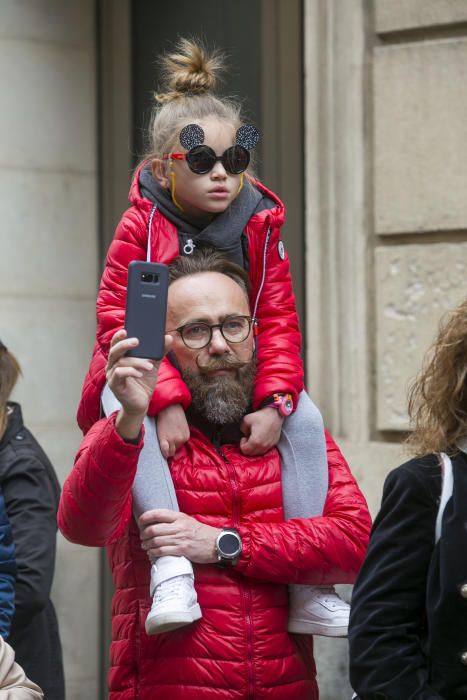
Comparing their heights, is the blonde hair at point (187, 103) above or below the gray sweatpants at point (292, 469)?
above

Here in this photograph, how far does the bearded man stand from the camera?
3.46 meters

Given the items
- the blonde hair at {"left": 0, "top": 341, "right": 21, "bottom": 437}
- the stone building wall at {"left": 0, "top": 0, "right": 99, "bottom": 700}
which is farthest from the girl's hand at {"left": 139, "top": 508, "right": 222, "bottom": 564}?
the stone building wall at {"left": 0, "top": 0, "right": 99, "bottom": 700}

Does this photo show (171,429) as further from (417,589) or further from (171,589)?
(417,589)

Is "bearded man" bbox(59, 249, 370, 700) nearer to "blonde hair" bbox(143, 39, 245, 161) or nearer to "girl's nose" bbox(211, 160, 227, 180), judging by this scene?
"girl's nose" bbox(211, 160, 227, 180)

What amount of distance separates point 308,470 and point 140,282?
2.59ft

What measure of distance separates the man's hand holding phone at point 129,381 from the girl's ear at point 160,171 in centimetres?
70

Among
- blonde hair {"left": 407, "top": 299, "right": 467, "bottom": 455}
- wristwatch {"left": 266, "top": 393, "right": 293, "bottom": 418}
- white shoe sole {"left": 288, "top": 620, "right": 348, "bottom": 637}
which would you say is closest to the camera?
blonde hair {"left": 407, "top": 299, "right": 467, "bottom": 455}

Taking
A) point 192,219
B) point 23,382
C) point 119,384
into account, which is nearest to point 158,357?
point 119,384

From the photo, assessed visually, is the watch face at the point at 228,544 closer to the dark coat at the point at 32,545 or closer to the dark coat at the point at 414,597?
the dark coat at the point at 414,597

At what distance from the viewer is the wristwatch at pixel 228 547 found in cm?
348

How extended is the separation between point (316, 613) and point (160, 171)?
4.24 feet

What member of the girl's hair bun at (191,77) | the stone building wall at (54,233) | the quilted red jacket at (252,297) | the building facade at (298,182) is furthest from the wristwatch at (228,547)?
the stone building wall at (54,233)

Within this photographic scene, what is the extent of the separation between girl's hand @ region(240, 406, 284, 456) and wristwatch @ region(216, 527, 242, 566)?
0.24 metres

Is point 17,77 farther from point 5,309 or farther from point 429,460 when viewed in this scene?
point 429,460
